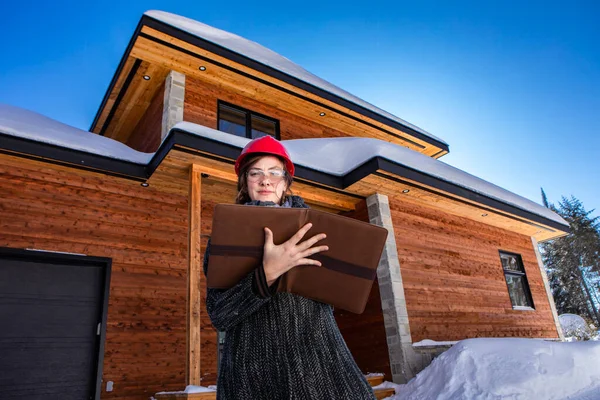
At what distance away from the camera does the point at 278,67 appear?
870 centimetres

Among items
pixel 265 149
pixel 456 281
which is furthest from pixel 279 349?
pixel 456 281

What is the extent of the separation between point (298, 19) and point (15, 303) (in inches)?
3664

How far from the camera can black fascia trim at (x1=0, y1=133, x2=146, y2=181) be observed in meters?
5.27

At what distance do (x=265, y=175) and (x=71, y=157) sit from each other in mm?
5251

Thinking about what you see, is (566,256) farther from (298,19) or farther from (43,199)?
(298,19)

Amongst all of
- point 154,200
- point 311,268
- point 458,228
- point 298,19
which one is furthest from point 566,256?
point 298,19

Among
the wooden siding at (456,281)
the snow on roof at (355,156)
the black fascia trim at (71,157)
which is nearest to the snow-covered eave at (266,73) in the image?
the snow on roof at (355,156)

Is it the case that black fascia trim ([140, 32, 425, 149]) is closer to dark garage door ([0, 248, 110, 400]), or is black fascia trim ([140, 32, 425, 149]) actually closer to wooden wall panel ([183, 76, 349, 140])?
wooden wall panel ([183, 76, 349, 140])

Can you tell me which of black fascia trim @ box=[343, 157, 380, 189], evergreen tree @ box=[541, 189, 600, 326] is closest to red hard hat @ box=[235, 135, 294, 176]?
black fascia trim @ box=[343, 157, 380, 189]

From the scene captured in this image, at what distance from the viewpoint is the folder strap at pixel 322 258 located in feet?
3.77

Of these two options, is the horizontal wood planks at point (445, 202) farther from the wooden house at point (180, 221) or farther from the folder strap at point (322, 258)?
the folder strap at point (322, 258)

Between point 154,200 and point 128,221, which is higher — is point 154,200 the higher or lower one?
the higher one

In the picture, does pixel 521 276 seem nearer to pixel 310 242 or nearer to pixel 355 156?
pixel 355 156

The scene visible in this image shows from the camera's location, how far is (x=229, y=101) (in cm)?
850
